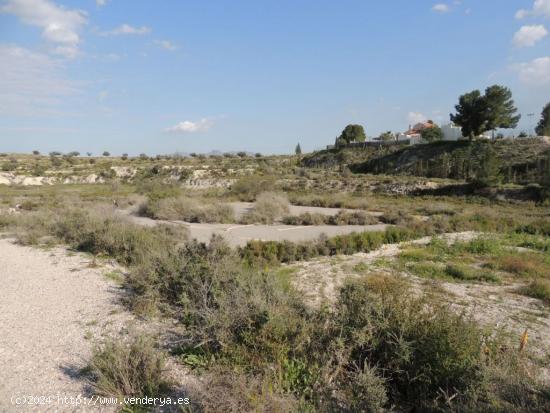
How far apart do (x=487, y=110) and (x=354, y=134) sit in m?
32.4

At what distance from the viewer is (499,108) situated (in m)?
44.7

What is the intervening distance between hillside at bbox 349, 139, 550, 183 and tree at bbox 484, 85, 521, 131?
7.35ft

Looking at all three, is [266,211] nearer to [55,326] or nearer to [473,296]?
[473,296]

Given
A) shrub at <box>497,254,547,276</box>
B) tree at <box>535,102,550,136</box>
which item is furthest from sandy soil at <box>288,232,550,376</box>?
tree at <box>535,102,550,136</box>

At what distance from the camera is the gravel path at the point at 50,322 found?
503cm

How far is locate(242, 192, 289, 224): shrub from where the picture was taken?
21453 millimetres

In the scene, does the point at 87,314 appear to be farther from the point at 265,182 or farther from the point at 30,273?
the point at 265,182

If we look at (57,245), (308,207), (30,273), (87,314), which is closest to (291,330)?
(87,314)

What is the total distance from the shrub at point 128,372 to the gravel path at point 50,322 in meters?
0.37

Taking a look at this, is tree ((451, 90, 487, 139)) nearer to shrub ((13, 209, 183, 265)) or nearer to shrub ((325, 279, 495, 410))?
shrub ((13, 209, 183, 265))

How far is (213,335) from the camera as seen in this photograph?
18.6ft

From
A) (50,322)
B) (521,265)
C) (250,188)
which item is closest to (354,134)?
(250,188)

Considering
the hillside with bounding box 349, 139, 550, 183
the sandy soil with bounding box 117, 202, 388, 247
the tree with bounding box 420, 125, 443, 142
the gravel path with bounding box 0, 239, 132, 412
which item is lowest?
the sandy soil with bounding box 117, 202, 388, 247

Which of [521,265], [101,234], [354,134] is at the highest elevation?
[354,134]
